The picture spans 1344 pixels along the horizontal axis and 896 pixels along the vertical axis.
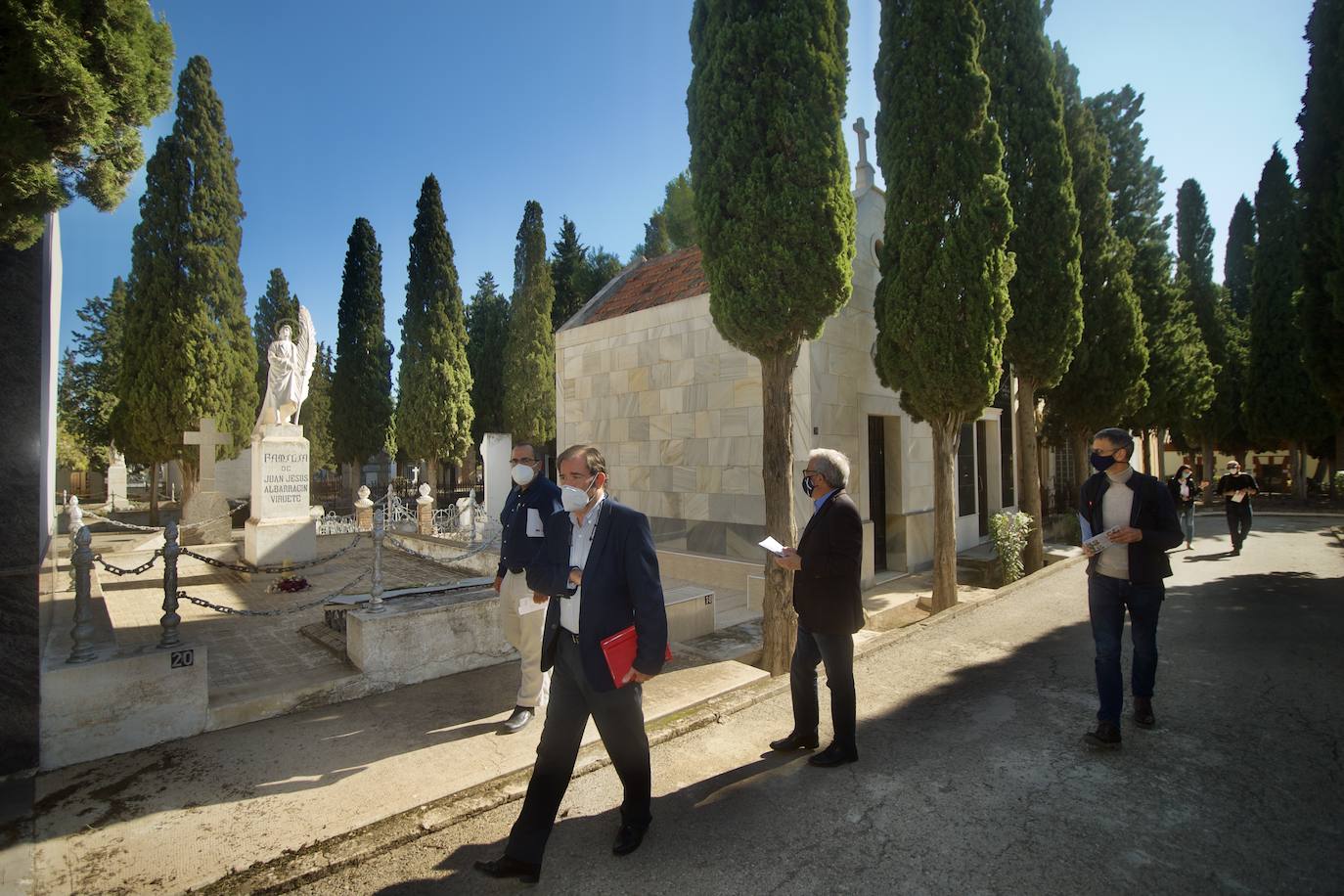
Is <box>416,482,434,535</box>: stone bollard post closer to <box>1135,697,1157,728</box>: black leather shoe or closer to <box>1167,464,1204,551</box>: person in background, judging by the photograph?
<box>1135,697,1157,728</box>: black leather shoe

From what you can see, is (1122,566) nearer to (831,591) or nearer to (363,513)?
(831,591)

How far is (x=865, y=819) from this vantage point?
315 centimetres

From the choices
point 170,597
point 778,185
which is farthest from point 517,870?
point 778,185

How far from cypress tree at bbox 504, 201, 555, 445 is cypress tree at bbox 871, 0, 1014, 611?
756 inches

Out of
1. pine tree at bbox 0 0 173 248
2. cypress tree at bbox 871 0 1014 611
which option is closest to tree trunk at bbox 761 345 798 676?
cypress tree at bbox 871 0 1014 611

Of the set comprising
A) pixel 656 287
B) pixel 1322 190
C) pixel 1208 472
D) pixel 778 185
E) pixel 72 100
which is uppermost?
pixel 1322 190

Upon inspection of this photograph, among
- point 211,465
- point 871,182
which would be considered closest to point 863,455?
point 871,182

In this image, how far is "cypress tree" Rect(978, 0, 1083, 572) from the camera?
1109cm

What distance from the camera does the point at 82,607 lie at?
3.93 meters

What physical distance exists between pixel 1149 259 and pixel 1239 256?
62.4ft

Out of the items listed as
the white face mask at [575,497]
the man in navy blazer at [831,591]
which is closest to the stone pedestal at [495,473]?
the man in navy blazer at [831,591]

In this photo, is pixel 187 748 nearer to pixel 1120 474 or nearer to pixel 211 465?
pixel 1120 474

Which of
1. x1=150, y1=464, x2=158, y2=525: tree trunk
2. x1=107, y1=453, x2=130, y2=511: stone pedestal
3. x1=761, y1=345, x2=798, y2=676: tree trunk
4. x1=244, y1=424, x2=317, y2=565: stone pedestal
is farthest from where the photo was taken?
x1=107, y1=453, x2=130, y2=511: stone pedestal

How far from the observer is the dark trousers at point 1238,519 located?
11320 mm
